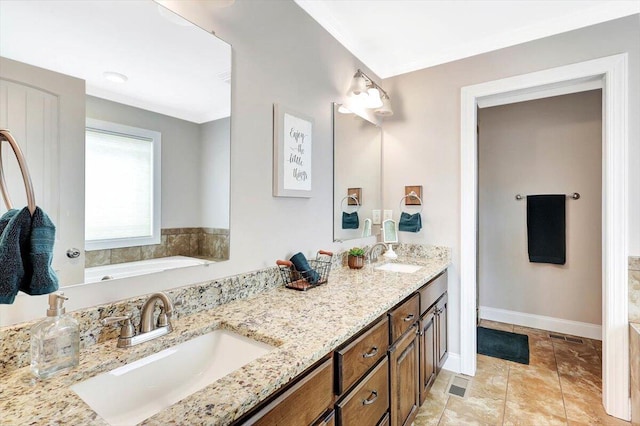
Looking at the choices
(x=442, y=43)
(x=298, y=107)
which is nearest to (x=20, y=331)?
(x=298, y=107)

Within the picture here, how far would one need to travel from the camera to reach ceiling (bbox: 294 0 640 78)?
1.93 m

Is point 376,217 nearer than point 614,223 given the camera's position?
No

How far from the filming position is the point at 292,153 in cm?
171

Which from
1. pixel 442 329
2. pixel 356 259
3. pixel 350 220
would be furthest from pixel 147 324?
pixel 442 329

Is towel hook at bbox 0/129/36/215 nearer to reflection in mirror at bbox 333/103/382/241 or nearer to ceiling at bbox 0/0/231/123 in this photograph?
ceiling at bbox 0/0/231/123

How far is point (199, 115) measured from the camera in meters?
1.29

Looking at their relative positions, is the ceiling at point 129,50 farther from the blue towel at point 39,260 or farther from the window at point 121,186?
the blue towel at point 39,260

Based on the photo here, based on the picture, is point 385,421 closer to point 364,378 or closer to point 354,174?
point 364,378

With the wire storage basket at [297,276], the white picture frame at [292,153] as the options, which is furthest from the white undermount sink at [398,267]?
the white picture frame at [292,153]

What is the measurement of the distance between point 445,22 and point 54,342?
2.64 metres

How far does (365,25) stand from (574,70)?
1.45m

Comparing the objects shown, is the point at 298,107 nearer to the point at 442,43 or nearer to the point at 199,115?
the point at 199,115

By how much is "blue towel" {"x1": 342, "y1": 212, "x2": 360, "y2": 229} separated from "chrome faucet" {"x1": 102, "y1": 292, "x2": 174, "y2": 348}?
4.59ft

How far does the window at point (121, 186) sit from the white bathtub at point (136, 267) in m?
0.07
